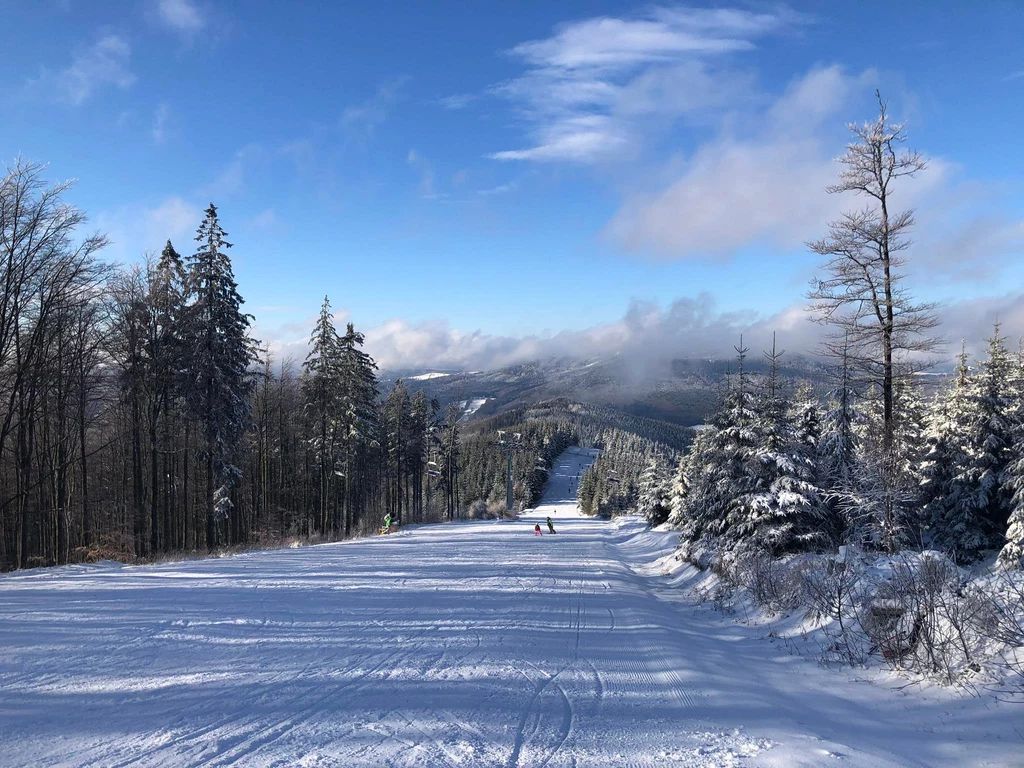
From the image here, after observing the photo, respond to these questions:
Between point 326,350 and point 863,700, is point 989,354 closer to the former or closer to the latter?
point 863,700

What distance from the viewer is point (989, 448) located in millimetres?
22406

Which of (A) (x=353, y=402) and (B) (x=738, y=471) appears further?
(A) (x=353, y=402)

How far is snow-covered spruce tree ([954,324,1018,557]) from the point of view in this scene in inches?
875

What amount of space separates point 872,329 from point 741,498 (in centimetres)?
574

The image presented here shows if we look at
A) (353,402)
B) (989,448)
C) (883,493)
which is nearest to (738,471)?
(883,493)

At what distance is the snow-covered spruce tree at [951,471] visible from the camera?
902 inches

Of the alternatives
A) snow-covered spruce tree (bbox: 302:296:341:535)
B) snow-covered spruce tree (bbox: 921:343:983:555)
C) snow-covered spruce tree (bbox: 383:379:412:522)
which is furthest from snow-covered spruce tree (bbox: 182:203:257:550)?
snow-covered spruce tree (bbox: 921:343:983:555)

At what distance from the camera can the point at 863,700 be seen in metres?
5.73

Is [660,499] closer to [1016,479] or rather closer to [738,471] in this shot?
[1016,479]

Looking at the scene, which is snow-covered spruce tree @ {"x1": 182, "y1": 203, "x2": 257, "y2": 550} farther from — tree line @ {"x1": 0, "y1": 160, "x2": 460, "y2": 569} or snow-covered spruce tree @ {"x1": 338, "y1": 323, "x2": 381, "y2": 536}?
snow-covered spruce tree @ {"x1": 338, "y1": 323, "x2": 381, "y2": 536}

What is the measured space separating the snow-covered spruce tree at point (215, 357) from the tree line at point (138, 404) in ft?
0.16

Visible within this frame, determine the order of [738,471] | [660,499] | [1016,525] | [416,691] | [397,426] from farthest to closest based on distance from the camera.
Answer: [397,426], [660,499], [738,471], [1016,525], [416,691]

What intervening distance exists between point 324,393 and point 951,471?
30.4m

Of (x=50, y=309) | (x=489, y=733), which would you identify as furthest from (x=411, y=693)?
(x=50, y=309)
